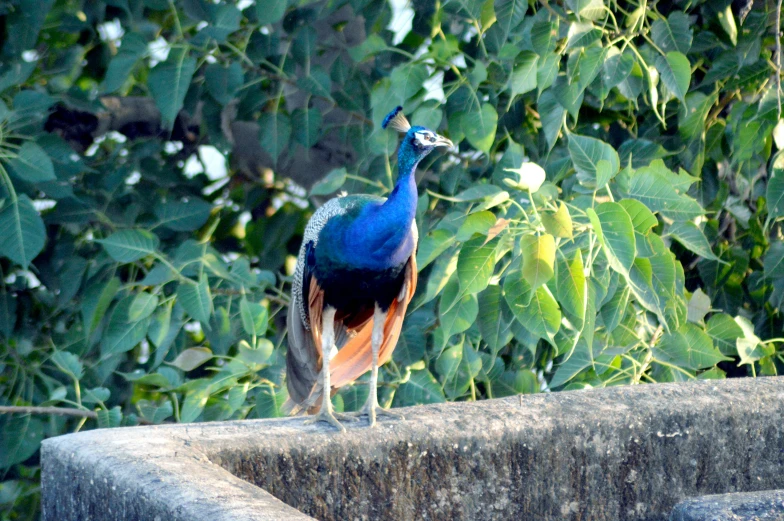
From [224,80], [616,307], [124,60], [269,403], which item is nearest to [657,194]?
[616,307]

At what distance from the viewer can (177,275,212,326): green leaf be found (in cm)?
301

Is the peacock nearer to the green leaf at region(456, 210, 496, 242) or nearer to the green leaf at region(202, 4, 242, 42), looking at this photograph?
the green leaf at region(456, 210, 496, 242)

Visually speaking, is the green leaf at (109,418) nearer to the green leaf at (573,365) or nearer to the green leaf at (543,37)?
the green leaf at (573,365)

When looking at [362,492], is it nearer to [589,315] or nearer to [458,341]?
[589,315]

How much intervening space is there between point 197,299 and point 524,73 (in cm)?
118

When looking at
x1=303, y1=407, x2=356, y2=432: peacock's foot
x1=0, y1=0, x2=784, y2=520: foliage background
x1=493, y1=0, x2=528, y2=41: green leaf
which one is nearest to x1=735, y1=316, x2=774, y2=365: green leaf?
x1=0, y1=0, x2=784, y2=520: foliage background

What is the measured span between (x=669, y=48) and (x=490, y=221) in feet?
3.38

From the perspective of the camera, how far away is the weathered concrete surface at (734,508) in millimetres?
1573

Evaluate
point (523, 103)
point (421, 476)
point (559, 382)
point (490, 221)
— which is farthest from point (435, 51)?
point (421, 476)

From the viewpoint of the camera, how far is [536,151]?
3.29 m

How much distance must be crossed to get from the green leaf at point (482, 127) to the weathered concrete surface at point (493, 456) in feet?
3.20

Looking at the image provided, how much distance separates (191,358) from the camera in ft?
10.0

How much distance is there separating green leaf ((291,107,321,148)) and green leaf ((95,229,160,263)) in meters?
0.63

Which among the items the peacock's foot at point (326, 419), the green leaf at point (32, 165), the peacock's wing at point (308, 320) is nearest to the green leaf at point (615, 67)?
the peacock's wing at point (308, 320)
